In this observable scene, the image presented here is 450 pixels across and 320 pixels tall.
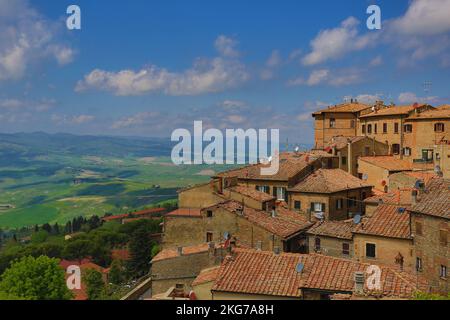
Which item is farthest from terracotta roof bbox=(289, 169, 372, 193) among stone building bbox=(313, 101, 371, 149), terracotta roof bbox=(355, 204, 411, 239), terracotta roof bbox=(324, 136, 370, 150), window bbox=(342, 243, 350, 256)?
stone building bbox=(313, 101, 371, 149)

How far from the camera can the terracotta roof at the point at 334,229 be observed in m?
31.4

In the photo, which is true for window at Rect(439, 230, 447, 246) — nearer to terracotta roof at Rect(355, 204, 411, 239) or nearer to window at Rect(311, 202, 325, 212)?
terracotta roof at Rect(355, 204, 411, 239)

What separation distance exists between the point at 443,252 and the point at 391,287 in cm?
323

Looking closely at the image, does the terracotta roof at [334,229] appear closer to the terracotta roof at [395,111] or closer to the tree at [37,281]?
the tree at [37,281]

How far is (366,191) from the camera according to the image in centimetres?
4206

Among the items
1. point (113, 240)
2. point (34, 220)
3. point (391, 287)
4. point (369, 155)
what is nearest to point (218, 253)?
point (391, 287)

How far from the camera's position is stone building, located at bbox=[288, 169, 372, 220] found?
38.2m

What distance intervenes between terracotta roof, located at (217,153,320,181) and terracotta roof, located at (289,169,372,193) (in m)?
1.15

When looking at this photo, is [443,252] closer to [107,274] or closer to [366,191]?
[366,191]

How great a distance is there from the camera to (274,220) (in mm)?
→ 33406

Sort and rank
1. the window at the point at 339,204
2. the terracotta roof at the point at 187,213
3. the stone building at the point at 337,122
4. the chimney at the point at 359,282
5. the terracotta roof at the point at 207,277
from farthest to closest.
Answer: the stone building at the point at 337,122
the window at the point at 339,204
the terracotta roof at the point at 187,213
the terracotta roof at the point at 207,277
the chimney at the point at 359,282

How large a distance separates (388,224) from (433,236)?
4947 millimetres

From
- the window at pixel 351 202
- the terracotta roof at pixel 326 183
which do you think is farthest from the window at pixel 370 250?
the window at pixel 351 202

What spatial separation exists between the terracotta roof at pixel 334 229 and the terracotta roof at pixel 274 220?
104 cm
